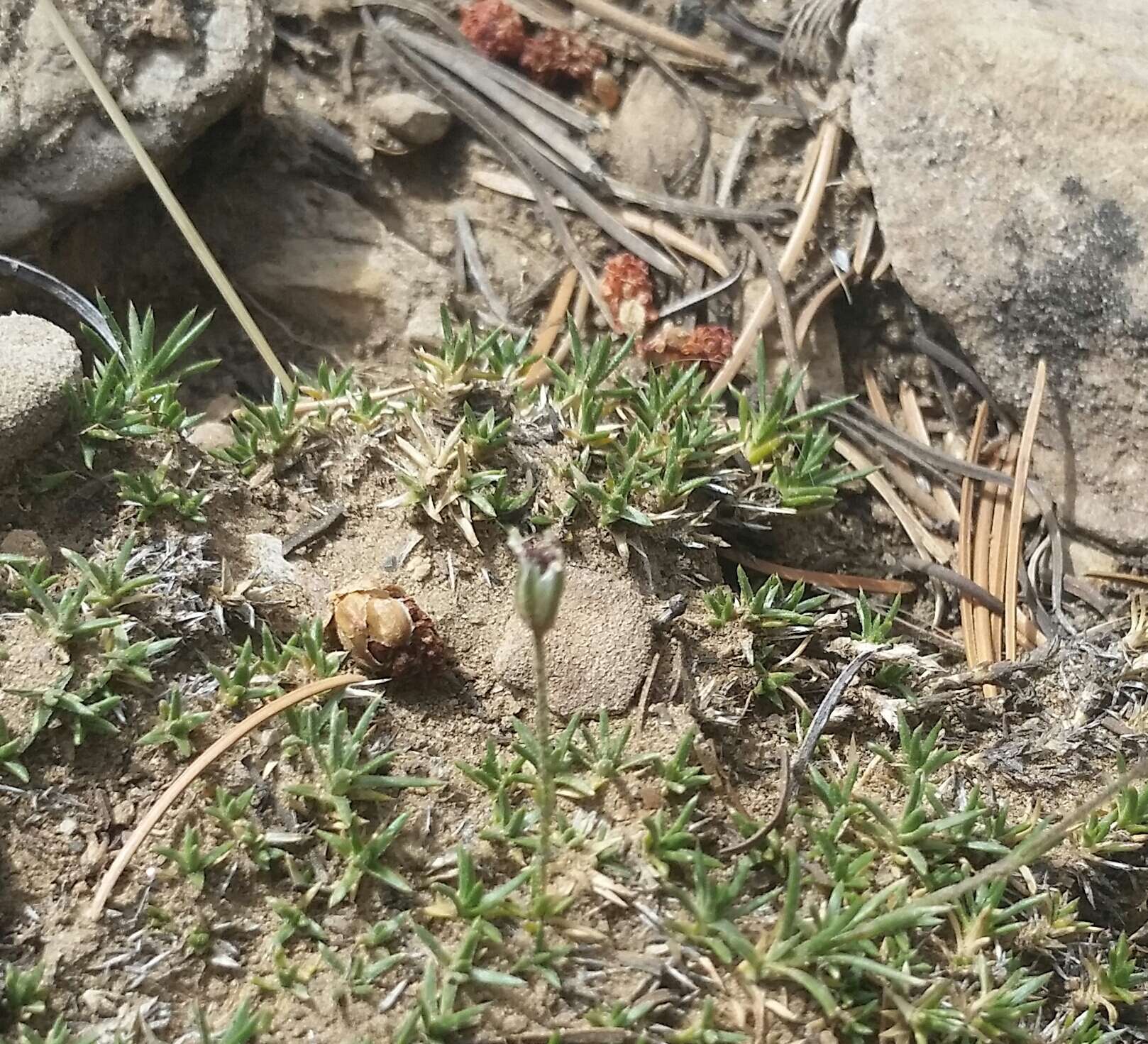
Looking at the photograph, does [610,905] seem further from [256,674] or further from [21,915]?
[21,915]

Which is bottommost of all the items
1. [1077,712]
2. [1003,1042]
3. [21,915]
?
[21,915]

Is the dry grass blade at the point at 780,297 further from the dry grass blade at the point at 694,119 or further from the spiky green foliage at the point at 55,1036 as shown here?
the spiky green foliage at the point at 55,1036

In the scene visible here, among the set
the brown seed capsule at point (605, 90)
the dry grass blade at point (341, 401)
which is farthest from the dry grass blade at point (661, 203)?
the dry grass blade at point (341, 401)

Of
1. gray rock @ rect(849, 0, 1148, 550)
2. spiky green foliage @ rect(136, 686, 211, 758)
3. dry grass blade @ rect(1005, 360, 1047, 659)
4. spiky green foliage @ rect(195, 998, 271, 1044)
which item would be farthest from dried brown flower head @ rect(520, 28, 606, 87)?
spiky green foliage @ rect(195, 998, 271, 1044)

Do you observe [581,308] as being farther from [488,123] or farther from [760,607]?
[760,607]

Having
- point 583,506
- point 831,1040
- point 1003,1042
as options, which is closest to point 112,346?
point 583,506
